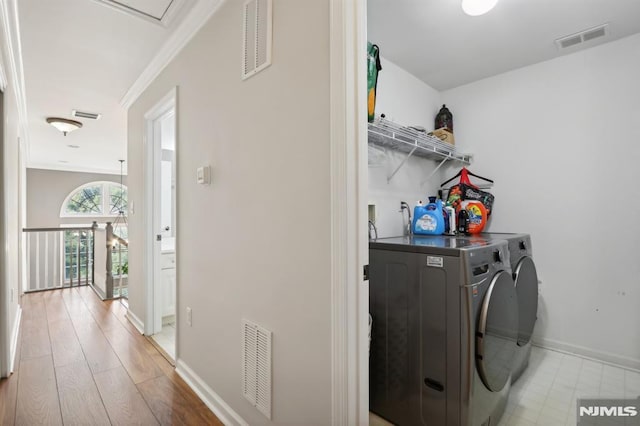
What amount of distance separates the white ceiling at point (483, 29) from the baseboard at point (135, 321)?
10.5ft

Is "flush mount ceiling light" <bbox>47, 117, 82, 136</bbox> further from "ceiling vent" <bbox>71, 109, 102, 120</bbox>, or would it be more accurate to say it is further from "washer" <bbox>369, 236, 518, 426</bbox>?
"washer" <bbox>369, 236, 518, 426</bbox>

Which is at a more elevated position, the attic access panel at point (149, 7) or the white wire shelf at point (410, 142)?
the attic access panel at point (149, 7)

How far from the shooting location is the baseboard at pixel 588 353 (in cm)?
214

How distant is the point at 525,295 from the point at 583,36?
6.10ft

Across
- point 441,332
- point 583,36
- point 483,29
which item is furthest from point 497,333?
point 583,36

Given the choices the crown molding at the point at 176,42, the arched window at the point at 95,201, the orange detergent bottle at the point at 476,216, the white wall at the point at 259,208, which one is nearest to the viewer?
the white wall at the point at 259,208

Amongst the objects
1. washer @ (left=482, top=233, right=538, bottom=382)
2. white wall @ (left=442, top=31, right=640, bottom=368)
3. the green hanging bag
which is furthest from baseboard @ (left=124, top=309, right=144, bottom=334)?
white wall @ (left=442, top=31, right=640, bottom=368)

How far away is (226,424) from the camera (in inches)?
63.3

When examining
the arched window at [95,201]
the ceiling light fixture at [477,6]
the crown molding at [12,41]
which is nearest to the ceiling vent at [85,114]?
the crown molding at [12,41]

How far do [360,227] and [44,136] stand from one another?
6002 millimetres

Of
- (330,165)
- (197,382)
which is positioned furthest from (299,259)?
(197,382)

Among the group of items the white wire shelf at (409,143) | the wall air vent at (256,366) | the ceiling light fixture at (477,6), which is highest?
the ceiling light fixture at (477,6)

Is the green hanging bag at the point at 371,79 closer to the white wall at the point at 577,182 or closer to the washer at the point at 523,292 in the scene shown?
the washer at the point at 523,292

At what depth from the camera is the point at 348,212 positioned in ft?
3.44
